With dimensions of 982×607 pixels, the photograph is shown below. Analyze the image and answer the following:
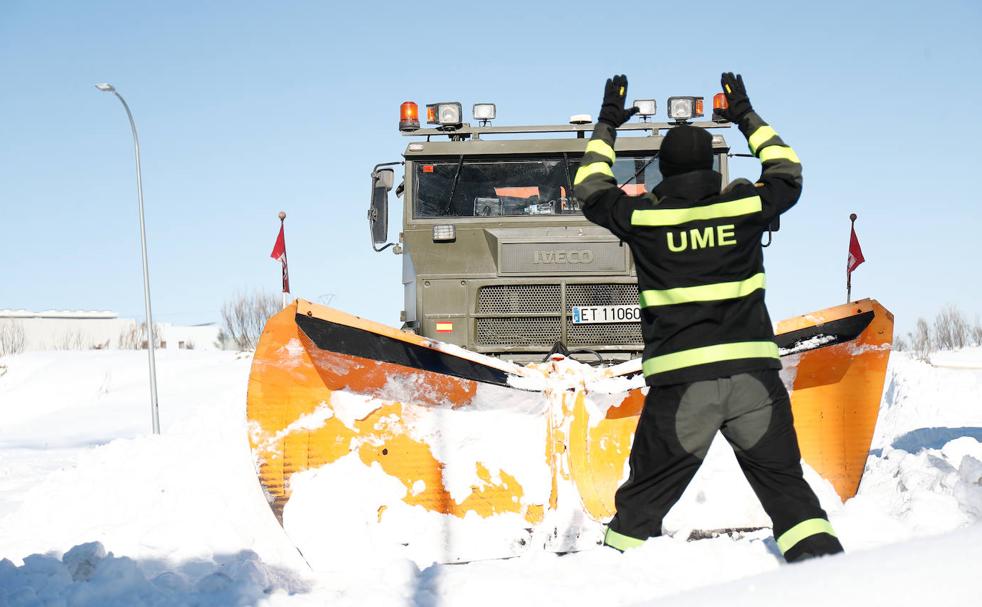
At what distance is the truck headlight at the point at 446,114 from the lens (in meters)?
6.81

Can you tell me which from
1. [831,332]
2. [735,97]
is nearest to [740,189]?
[735,97]

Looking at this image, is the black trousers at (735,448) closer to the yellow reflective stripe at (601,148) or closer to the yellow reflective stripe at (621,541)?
the yellow reflective stripe at (621,541)

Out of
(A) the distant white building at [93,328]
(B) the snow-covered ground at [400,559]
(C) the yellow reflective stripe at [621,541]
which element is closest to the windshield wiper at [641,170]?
(B) the snow-covered ground at [400,559]

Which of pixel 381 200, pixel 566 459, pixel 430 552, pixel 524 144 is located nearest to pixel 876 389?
pixel 566 459

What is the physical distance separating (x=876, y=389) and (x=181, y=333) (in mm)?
65642

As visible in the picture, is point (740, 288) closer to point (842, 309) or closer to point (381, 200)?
point (842, 309)

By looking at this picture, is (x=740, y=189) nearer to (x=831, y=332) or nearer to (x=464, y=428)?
(x=831, y=332)

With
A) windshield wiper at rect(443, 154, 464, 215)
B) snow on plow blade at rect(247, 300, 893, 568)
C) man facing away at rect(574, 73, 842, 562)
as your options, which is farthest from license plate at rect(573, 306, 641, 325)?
man facing away at rect(574, 73, 842, 562)

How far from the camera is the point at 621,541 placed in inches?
125

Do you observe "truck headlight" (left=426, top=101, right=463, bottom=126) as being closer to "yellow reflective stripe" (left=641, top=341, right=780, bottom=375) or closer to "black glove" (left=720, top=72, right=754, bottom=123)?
"black glove" (left=720, top=72, right=754, bottom=123)

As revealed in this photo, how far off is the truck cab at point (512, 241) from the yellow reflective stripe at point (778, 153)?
9.53ft

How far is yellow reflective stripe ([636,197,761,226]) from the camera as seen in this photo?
10.3 ft

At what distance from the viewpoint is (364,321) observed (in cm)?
459

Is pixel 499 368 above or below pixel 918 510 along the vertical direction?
above
